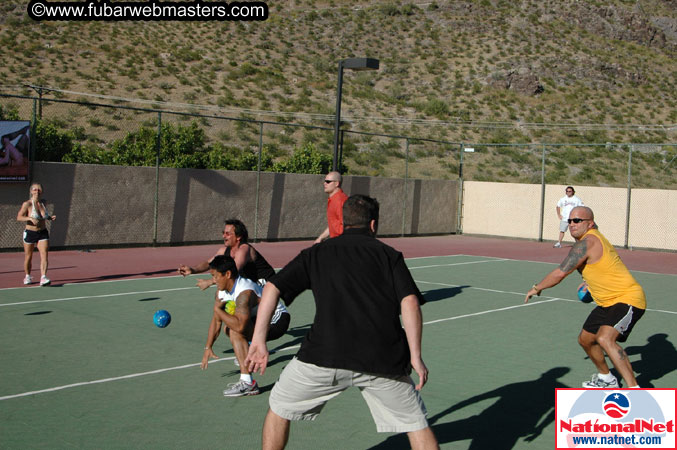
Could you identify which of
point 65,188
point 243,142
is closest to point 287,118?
point 243,142

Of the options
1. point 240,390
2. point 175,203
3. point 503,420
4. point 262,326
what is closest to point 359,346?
point 262,326

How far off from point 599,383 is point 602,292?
85 centimetres

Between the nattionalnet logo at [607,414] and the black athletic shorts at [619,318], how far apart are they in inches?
78.3

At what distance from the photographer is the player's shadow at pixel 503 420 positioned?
5.59 metres

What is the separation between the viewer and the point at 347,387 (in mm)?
4188

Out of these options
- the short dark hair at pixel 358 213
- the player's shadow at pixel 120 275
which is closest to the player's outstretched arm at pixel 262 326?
the short dark hair at pixel 358 213

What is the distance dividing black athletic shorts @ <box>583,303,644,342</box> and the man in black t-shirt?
313 cm

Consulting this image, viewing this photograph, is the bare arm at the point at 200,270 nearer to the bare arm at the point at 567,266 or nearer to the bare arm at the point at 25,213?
the bare arm at the point at 567,266

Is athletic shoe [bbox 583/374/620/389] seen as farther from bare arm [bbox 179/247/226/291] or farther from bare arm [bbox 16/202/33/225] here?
bare arm [bbox 16/202/33/225]

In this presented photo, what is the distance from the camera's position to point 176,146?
30797 mm

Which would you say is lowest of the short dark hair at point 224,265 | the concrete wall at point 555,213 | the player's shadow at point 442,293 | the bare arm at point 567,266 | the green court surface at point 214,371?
the green court surface at point 214,371

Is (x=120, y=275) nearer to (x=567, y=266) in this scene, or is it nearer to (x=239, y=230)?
(x=239, y=230)

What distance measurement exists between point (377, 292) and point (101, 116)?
35869 mm

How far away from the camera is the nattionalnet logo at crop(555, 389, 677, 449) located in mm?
4590
